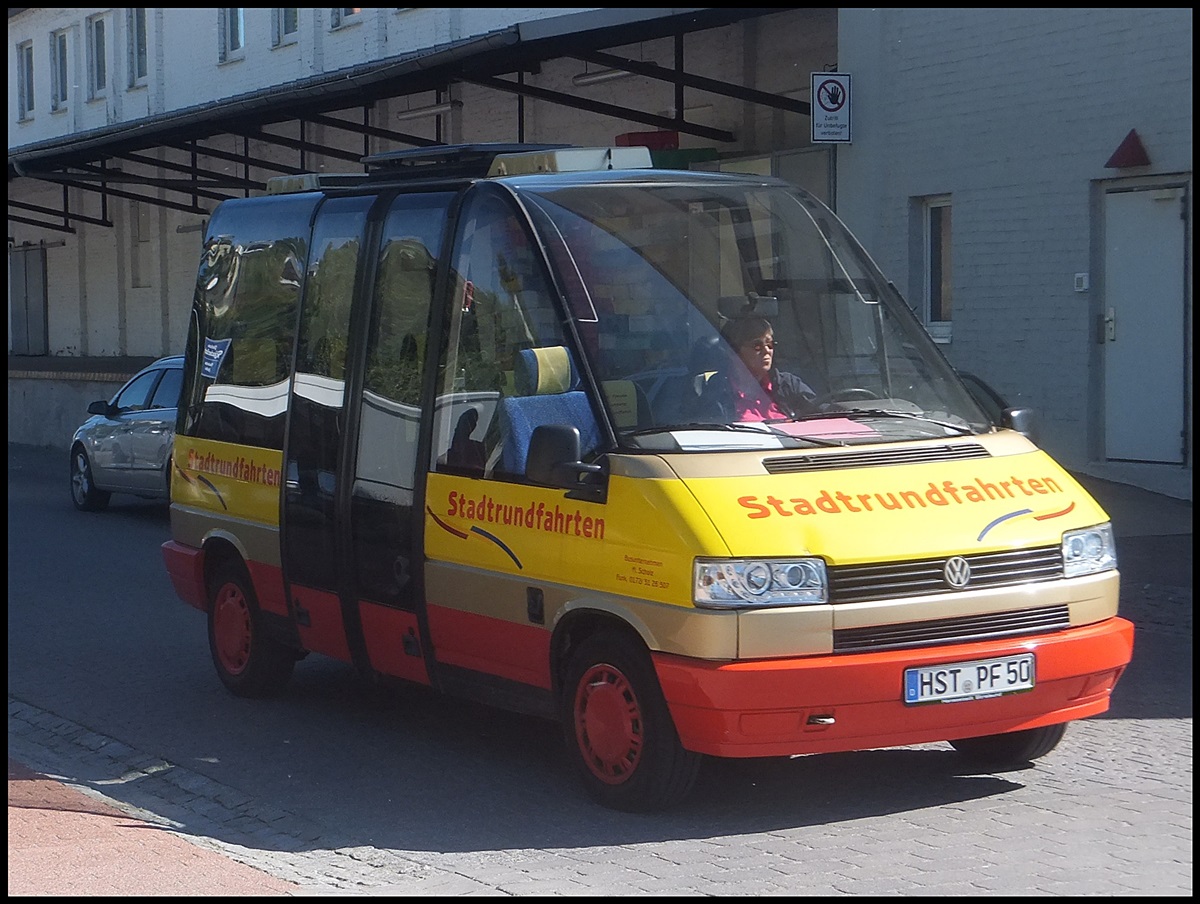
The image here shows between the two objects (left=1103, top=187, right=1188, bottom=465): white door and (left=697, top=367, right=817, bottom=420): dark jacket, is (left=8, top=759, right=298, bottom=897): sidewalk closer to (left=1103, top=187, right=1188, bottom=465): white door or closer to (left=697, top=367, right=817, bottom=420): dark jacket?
(left=697, top=367, right=817, bottom=420): dark jacket

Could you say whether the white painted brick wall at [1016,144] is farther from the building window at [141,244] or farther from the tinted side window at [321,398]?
the building window at [141,244]

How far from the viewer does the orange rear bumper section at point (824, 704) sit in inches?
243

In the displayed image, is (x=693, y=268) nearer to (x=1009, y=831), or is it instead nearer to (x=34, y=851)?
(x=1009, y=831)

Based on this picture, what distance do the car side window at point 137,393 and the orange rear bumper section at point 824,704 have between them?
13698 millimetres

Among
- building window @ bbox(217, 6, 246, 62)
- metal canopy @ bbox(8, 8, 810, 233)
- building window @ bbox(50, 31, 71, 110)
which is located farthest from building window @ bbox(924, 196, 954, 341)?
building window @ bbox(50, 31, 71, 110)

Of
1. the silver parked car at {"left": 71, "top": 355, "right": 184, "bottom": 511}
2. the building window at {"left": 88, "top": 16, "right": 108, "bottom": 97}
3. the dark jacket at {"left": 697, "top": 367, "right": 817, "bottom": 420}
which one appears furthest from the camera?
the building window at {"left": 88, "top": 16, "right": 108, "bottom": 97}

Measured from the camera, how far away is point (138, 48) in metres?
40.2

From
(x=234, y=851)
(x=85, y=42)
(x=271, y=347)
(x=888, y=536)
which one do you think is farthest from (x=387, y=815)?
(x=85, y=42)

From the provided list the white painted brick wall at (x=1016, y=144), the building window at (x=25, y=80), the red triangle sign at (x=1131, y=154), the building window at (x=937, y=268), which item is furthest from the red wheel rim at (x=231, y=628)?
the building window at (x=25, y=80)

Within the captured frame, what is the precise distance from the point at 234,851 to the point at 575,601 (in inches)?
58.6

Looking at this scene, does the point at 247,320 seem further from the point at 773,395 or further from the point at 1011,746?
the point at 1011,746

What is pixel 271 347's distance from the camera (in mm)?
8992

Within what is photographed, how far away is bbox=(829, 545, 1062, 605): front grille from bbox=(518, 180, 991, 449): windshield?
0.72 meters

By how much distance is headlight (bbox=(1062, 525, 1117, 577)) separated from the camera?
6.68 m
